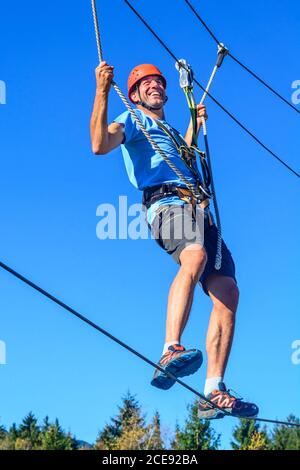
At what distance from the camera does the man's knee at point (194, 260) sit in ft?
20.9

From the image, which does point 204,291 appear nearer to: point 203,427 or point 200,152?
point 200,152

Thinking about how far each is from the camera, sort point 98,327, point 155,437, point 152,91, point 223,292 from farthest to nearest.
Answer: point 155,437
point 152,91
point 223,292
point 98,327

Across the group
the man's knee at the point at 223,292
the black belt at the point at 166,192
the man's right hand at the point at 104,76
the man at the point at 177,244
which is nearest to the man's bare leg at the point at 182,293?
the man at the point at 177,244

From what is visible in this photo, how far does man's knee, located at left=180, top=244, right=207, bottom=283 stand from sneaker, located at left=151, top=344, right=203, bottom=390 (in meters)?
0.50

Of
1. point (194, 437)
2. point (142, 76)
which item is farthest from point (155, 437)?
point (142, 76)

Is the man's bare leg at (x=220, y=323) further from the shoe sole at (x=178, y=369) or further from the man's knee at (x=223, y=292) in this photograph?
the shoe sole at (x=178, y=369)

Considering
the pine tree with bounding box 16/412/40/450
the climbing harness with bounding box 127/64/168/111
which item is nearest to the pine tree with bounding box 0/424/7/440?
the pine tree with bounding box 16/412/40/450

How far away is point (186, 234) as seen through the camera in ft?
21.5

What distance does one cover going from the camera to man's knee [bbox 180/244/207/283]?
20.9 feet

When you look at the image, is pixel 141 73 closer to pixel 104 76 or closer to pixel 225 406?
pixel 104 76

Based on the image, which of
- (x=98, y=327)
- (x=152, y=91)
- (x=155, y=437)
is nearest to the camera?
(x=98, y=327)

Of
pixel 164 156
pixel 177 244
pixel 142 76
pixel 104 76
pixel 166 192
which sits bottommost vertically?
pixel 177 244

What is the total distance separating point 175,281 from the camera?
642 centimetres

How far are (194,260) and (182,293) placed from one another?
248 mm
